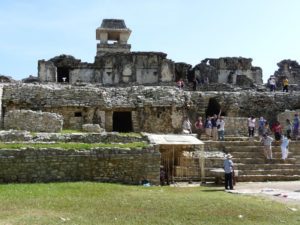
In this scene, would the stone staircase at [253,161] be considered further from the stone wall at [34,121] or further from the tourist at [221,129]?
the stone wall at [34,121]

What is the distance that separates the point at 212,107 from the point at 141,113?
17.5 feet

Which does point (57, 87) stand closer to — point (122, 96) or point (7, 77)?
point (122, 96)

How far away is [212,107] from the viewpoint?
1156 inches

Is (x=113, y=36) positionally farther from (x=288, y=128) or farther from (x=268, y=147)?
(x=268, y=147)

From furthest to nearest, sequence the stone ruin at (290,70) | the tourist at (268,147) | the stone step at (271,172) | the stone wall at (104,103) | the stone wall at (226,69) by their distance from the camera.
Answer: the stone ruin at (290,70)
the stone wall at (226,69)
the stone wall at (104,103)
the tourist at (268,147)
the stone step at (271,172)

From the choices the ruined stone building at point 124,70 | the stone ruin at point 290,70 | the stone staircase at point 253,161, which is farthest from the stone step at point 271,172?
the stone ruin at point 290,70

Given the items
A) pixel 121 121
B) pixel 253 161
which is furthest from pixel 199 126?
pixel 121 121

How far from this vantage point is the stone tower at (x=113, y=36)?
4521 cm

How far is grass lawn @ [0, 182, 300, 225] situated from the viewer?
33.4 ft

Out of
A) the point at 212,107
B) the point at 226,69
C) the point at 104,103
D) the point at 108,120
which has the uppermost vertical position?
the point at 226,69

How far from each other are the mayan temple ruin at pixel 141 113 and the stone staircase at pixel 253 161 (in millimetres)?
40

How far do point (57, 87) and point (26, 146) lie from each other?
1049cm

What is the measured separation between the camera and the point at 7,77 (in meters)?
35.3

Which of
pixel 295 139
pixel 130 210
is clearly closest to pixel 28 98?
pixel 295 139
